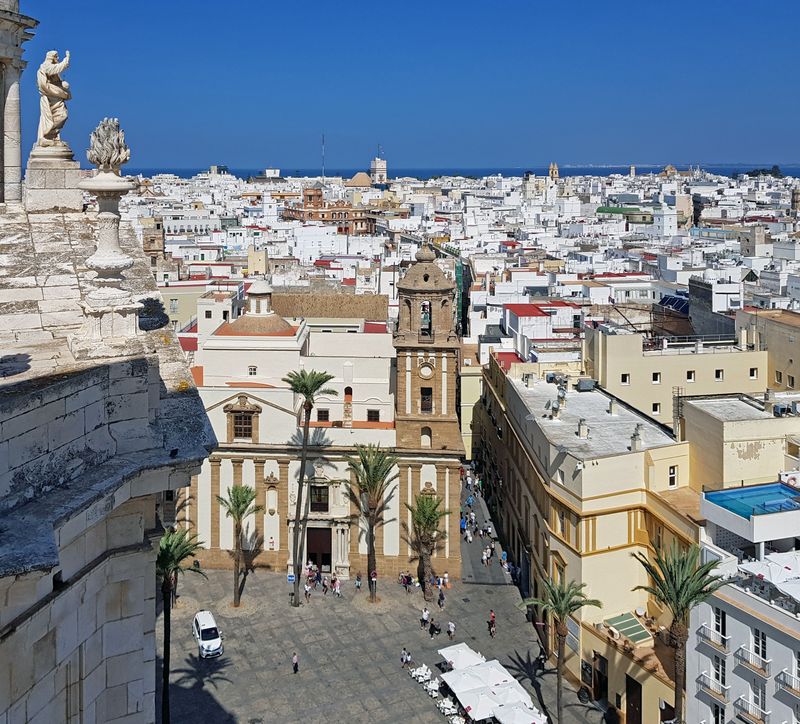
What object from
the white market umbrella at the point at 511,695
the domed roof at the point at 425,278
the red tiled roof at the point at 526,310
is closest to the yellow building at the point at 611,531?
the white market umbrella at the point at 511,695

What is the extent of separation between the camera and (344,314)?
5141 centimetres

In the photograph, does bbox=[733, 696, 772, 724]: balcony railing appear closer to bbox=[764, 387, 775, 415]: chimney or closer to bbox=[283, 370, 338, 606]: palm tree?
bbox=[764, 387, 775, 415]: chimney

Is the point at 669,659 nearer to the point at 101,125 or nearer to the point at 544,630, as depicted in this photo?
the point at 544,630

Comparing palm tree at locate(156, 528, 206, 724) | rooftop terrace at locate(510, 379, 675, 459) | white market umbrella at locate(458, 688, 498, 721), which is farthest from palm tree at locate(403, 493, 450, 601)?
palm tree at locate(156, 528, 206, 724)

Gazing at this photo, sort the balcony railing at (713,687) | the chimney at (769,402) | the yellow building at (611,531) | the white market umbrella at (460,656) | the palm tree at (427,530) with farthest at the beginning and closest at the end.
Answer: the palm tree at (427,530) < the chimney at (769,402) < the white market umbrella at (460,656) < the yellow building at (611,531) < the balcony railing at (713,687)

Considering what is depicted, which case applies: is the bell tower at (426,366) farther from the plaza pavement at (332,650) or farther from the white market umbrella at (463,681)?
the white market umbrella at (463,681)

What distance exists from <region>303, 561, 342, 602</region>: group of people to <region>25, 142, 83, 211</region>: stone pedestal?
902 inches

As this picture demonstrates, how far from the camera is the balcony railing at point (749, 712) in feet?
65.0

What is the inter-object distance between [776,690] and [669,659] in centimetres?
426

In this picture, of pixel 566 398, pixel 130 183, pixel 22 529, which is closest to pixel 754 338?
pixel 566 398

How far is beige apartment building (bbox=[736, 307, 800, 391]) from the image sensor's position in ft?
121

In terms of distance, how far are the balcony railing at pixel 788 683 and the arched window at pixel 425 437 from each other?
1717 centimetres

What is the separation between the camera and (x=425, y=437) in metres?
34.8

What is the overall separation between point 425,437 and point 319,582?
6498 millimetres
